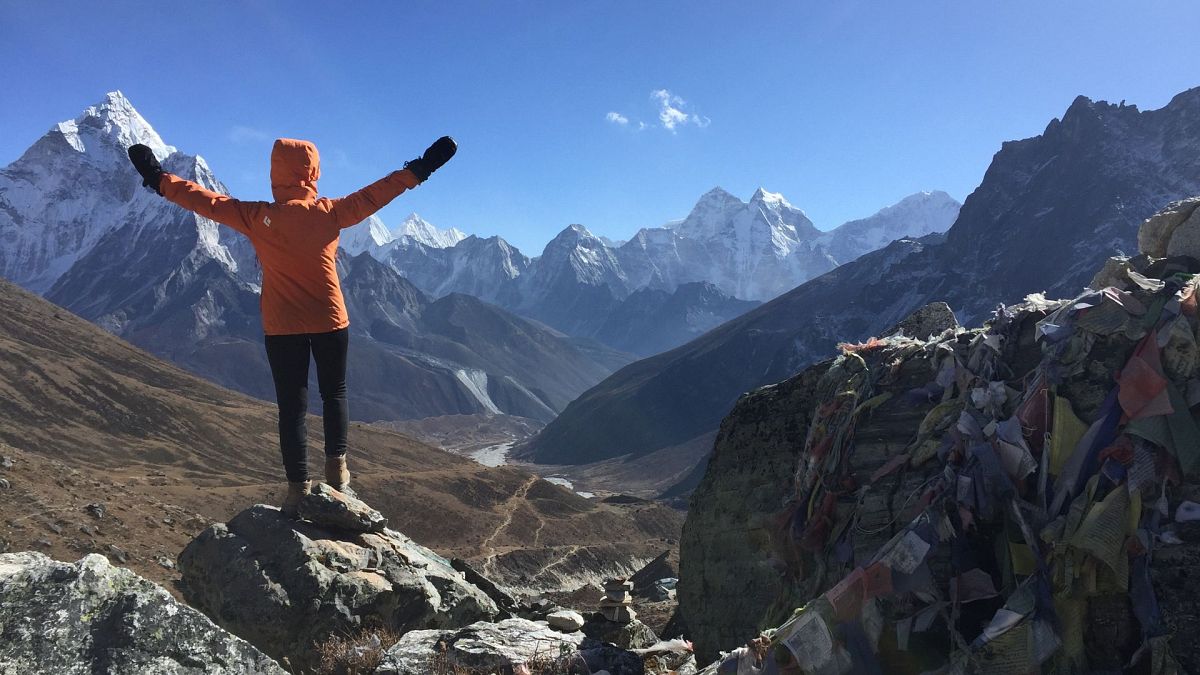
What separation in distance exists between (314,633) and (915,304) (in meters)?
190

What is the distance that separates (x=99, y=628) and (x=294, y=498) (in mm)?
4350

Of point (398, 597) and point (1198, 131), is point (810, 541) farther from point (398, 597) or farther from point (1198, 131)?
point (1198, 131)

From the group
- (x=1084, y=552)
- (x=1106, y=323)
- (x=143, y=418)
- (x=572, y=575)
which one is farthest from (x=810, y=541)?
(x=143, y=418)

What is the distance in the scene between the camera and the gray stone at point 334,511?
8609 mm

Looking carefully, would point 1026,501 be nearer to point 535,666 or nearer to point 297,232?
point 535,666

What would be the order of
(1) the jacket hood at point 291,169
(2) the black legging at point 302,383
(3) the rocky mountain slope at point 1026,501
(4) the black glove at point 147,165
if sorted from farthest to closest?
(2) the black legging at point 302,383, (1) the jacket hood at point 291,169, (4) the black glove at point 147,165, (3) the rocky mountain slope at point 1026,501

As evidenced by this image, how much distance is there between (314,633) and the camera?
7.79 metres

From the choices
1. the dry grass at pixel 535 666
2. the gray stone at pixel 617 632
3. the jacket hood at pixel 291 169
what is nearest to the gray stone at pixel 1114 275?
the dry grass at pixel 535 666

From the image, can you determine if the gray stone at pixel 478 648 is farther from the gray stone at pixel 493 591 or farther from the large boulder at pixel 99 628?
the gray stone at pixel 493 591

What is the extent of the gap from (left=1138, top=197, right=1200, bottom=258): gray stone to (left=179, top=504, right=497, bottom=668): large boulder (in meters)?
8.06

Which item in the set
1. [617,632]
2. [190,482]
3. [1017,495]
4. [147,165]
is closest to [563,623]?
[617,632]

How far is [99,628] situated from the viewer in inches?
166

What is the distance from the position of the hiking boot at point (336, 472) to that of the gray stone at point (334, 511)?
0.08m

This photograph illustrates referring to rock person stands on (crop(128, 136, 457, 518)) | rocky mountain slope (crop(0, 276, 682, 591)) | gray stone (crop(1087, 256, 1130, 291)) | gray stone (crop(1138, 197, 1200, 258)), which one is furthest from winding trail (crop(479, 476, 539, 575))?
gray stone (crop(1087, 256, 1130, 291))
